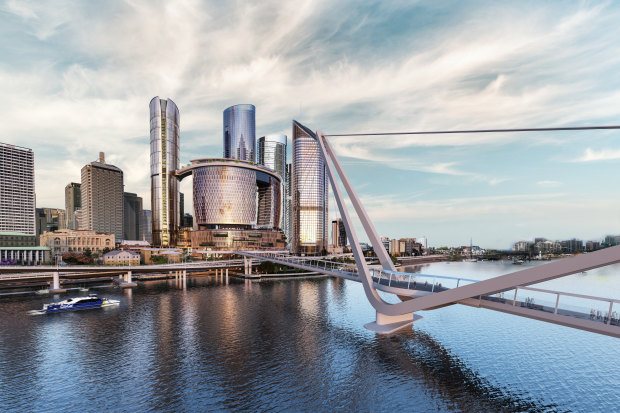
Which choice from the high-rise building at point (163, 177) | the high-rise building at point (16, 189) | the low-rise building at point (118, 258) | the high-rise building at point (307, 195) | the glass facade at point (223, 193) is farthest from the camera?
the high-rise building at point (307, 195)

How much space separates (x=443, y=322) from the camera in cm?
4397

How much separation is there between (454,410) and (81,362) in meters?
31.7

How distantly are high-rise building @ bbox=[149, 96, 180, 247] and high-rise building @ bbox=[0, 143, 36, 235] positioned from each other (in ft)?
219

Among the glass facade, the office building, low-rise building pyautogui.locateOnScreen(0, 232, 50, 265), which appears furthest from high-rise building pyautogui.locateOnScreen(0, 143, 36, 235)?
the glass facade

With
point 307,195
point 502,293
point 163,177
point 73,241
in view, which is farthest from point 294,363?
point 163,177

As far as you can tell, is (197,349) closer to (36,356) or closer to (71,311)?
(36,356)

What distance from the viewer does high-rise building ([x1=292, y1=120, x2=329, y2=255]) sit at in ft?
628

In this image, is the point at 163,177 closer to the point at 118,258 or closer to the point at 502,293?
the point at 118,258

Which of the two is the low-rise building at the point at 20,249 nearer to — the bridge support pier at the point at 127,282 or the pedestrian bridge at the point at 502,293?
the bridge support pier at the point at 127,282

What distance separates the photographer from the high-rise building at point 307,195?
191375 millimetres

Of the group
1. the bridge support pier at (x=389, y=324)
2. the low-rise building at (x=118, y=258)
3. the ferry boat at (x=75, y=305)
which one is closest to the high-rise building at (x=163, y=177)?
the low-rise building at (x=118, y=258)

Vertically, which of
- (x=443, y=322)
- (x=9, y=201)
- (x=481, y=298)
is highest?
(x=9, y=201)

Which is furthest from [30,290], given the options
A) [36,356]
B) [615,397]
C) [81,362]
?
[615,397]

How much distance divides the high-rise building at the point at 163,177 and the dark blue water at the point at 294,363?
145 meters
